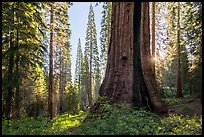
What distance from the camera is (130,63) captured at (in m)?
7.93

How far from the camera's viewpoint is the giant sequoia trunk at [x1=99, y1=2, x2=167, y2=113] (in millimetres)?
7734

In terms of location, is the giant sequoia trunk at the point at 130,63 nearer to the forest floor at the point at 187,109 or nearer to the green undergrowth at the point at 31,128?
the green undergrowth at the point at 31,128

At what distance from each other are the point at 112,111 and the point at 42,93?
76.4 ft

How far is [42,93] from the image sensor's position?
2820 cm

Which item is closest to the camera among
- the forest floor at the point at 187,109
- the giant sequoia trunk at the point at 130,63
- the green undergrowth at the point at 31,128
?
the green undergrowth at the point at 31,128

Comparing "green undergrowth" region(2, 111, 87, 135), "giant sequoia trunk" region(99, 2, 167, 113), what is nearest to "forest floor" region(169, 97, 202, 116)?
"giant sequoia trunk" region(99, 2, 167, 113)

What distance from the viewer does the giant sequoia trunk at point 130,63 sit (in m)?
7.73

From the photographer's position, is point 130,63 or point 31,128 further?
point 130,63

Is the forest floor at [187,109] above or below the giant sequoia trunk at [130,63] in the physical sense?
below

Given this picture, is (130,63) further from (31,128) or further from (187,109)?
(187,109)

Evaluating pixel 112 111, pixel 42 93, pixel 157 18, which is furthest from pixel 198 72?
pixel 42 93

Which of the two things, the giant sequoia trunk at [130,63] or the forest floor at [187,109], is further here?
the forest floor at [187,109]

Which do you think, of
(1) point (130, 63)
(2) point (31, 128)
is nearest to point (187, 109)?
(1) point (130, 63)

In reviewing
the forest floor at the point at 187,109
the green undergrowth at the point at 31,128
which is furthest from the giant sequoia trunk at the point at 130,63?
the forest floor at the point at 187,109
